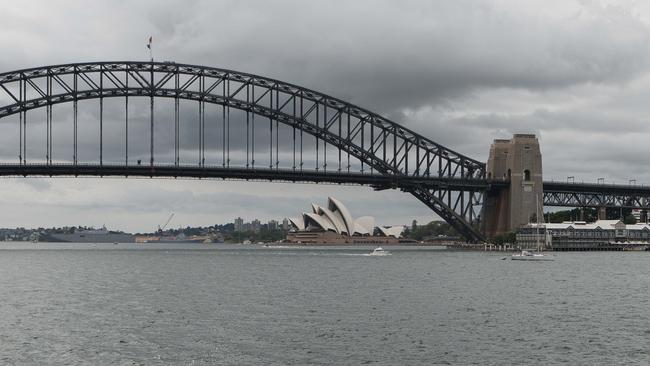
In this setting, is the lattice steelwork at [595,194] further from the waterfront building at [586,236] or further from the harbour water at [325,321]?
the harbour water at [325,321]

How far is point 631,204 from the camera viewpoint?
639 ft

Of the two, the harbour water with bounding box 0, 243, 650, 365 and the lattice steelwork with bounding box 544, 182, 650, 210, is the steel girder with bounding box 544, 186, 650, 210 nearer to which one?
the lattice steelwork with bounding box 544, 182, 650, 210

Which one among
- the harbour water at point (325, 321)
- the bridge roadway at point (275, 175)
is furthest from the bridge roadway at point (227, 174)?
the harbour water at point (325, 321)

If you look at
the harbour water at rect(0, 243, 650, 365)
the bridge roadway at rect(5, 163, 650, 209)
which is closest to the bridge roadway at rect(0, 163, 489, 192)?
the bridge roadway at rect(5, 163, 650, 209)

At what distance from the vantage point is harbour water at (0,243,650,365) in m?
37.5

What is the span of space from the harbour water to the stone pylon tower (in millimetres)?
75923

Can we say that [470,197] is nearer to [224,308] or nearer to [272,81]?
[272,81]

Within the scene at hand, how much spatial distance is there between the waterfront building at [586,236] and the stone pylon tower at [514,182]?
10.2ft

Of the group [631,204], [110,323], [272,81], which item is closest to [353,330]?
[110,323]

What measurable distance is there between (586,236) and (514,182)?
27.2 meters

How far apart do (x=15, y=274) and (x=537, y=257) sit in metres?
64.7

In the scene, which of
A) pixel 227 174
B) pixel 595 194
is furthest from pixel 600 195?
pixel 227 174

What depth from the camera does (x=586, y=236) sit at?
17388 centimetres

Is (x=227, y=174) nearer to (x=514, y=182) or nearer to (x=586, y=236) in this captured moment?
(x=514, y=182)
